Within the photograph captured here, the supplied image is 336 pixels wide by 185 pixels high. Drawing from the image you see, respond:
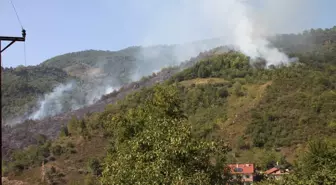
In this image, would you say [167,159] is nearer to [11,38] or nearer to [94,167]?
[11,38]

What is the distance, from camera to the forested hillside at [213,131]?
22797 mm

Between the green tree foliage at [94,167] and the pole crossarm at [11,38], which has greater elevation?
the pole crossarm at [11,38]

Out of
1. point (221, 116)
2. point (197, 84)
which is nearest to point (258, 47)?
point (197, 84)

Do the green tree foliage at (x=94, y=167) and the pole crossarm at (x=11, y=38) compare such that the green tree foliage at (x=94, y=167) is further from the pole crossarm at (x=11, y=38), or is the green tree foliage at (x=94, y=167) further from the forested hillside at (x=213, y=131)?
the pole crossarm at (x=11, y=38)

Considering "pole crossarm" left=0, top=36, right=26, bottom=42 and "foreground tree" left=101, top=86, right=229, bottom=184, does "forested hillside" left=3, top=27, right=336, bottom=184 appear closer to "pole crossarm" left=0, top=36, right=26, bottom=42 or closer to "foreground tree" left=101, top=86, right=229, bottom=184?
"foreground tree" left=101, top=86, right=229, bottom=184

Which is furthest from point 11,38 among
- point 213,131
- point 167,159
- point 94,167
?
point 213,131

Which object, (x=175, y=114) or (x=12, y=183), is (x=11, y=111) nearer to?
(x=12, y=183)

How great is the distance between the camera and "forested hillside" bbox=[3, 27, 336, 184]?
22.8 metres

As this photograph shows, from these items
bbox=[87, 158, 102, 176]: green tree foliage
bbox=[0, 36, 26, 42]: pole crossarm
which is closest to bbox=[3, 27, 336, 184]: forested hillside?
bbox=[87, 158, 102, 176]: green tree foliage

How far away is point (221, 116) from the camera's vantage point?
122 m

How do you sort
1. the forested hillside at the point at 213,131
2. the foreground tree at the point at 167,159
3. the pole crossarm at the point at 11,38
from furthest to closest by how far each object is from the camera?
the forested hillside at the point at 213,131
the foreground tree at the point at 167,159
the pole crossarm at the point at 11,38

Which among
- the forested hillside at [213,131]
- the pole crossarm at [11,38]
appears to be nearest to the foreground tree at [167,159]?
the forested hillside at [213,131]

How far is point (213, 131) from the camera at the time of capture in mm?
113938

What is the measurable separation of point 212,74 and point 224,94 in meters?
29.1
